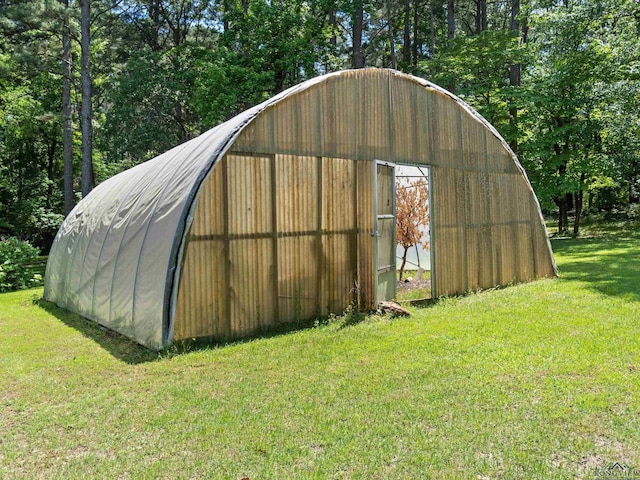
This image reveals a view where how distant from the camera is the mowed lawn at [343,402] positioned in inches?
113

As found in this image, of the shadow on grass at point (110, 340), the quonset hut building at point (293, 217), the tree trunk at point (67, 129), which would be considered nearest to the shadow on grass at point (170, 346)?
the shadow on grass at point (110, 340)

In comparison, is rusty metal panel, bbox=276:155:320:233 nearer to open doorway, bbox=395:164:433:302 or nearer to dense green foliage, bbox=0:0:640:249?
open doorway, bbox=395:164:433:302

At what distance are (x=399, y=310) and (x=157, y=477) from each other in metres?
4.62

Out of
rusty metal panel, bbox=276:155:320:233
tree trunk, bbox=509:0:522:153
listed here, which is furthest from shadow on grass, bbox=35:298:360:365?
tree trunk, bbox=509:0:522:153

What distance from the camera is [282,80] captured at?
17.5 m

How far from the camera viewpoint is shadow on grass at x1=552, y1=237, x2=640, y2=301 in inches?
328

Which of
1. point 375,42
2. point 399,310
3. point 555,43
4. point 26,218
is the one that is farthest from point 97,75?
point 399,310

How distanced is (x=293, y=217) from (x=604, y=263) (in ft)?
29.4

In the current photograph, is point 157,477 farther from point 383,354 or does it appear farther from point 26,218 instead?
point 26,218

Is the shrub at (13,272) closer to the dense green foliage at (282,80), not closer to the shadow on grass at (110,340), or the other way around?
the shadow on grass at (110,340)

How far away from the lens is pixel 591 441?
3.00 m

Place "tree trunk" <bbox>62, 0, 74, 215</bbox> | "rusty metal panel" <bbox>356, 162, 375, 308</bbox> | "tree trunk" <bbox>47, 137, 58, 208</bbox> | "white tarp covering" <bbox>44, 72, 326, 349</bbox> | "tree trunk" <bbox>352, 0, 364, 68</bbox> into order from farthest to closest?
"tree trunk" <bbox>47, 137, 58, 208</bbox>, "tree trunk" <bbox>352, 0, 364, 68</bbox>, "tree trunk" <bbox>62, 0, 74, 215</bbox>, "rusty metal panel" <bbox>356, 162, 375, 308</bbox>, "white tarp covering" <bbox>44, 72, 326, 349</bbox>

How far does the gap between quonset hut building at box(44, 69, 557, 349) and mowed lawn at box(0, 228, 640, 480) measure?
573 mm

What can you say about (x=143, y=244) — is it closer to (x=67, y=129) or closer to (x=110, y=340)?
(x=110, y=340)
